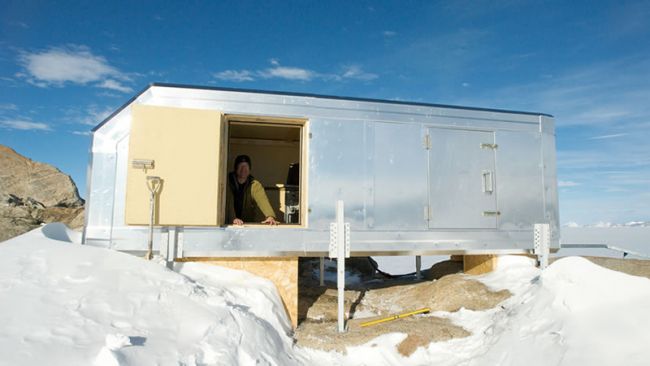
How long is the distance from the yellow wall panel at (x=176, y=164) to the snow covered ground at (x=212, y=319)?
0.78m

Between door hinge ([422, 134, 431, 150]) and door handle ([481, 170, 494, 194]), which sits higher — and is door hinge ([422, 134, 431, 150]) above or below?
above

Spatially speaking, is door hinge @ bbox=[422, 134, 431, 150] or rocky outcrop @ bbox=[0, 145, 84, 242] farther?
rocky outcrop @ bbox=[0, 145, 84, 242]

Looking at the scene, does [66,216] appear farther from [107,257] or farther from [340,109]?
[340,109]

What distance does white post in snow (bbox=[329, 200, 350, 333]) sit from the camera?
20.1 ft

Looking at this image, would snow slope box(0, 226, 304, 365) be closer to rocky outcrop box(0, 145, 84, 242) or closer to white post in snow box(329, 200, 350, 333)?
white post in snow box(329, 200, 350, 333)

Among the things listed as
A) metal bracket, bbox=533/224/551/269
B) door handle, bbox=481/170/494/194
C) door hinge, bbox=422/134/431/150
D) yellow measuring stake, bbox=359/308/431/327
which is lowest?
yellow measuring stake, bbox=359/308/431/327

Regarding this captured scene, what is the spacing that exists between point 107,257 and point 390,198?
435 cm

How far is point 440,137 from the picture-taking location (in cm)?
721

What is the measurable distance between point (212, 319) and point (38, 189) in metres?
12.6

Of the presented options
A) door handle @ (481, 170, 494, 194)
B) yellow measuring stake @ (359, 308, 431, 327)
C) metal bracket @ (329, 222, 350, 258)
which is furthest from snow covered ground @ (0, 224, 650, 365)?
door handle @ (481, 170, 494, 194)

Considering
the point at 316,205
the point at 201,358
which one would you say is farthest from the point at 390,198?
the point at 201,358

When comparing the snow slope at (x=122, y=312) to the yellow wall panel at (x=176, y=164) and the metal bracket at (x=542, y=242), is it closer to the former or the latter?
the yellow wall panel at (x=176, y=164)

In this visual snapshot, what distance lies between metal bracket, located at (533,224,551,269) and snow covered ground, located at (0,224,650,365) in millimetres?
1720

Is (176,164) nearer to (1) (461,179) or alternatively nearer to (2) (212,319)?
(2) (212,319)
